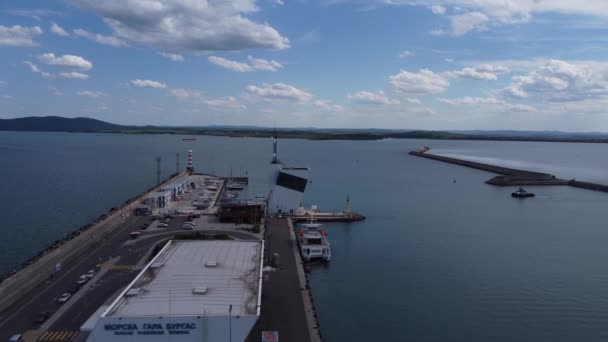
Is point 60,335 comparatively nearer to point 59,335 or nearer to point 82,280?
point 59,335

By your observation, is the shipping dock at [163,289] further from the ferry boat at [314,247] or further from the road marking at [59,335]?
the ferry boat at [314,247]

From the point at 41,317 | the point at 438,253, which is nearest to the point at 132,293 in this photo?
the point at 41,317

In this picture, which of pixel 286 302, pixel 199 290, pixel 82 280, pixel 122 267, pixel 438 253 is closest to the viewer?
pixel 199 290

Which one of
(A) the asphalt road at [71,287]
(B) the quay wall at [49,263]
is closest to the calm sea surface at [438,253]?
(B) the quay wall at [49,263]

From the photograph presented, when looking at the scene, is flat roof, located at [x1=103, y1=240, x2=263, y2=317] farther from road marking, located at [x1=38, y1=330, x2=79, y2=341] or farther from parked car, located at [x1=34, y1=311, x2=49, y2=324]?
parked car, located at [x1=34, y1=311, x2=49, y2=324]

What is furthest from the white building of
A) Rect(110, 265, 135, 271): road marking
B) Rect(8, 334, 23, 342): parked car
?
Rect(110, 265, 135, 271): road marking

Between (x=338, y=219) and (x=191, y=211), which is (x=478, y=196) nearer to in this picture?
(x=338, y=219)
